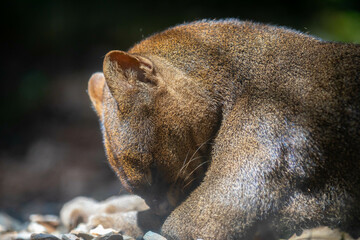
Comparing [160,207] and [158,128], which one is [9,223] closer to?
[160,207]

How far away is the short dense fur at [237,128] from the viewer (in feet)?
8.91

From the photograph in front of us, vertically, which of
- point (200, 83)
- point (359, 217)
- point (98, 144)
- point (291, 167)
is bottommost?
point (98, 144)

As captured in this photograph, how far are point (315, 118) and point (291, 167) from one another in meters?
0.35

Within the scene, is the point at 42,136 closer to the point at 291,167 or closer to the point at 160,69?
the point at 160,69

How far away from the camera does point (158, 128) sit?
315 centimetres

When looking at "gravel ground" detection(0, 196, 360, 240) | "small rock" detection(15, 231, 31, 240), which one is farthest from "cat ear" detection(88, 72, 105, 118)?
"small rock" detection(15, 231, 31, 240)

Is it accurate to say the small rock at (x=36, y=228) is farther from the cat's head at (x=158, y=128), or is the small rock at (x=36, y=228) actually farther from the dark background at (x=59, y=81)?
the cat's head at (x=158, y=128)

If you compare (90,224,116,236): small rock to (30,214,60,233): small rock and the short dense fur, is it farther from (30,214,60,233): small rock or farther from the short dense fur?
(30,214,60,233): small rock

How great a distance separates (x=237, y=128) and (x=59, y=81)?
5366 mm

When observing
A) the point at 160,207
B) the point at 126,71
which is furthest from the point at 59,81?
the point at 160,207

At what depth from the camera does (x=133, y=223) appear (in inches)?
146

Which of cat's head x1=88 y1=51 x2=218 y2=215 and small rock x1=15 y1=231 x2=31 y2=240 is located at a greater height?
cat's head x1=88 y1=51 x2=218 y2=215

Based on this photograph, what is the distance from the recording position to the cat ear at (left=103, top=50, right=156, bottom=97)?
3.22 meters

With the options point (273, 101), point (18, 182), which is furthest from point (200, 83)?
point (18, 182)
